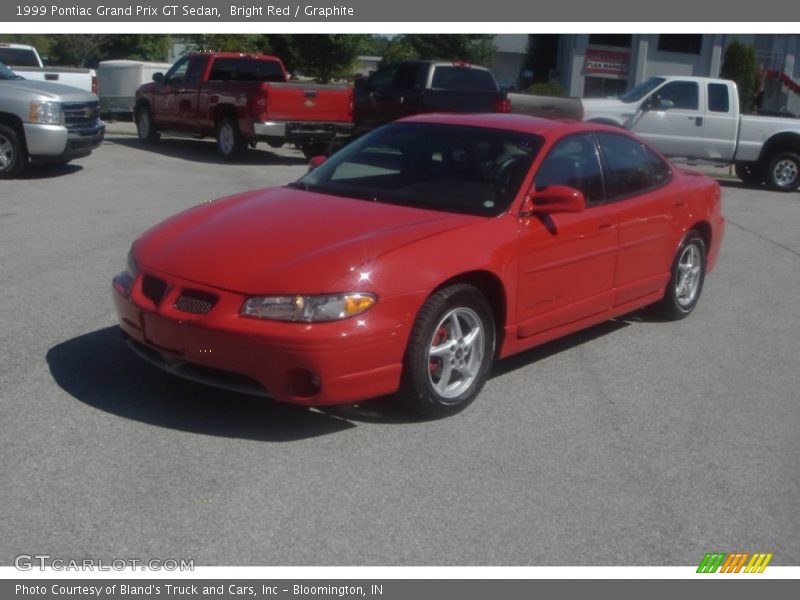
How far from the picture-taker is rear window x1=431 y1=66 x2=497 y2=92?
1858 centimetres

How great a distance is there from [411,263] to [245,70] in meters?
14.6

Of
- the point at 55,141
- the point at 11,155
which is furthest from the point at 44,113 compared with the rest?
the point at 11,155

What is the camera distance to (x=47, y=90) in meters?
14.2

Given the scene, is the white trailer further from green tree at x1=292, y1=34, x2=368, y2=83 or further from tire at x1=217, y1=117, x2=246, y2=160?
tire at x1=217, y1=117, x2=246, y2=160

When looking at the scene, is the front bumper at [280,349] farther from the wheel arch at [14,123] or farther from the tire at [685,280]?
the wheel arch at [14,123]

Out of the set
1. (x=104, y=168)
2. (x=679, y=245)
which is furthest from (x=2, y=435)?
(x=104, y=168)

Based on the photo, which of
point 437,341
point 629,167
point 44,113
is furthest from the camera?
point 44,113

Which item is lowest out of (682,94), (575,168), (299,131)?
(299,131)

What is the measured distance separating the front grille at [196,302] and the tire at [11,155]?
991 cm

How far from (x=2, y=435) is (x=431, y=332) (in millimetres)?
2141

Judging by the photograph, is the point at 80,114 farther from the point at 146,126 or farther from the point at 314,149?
the point at 146,126

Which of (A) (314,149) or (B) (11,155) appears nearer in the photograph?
(B) (11,155)

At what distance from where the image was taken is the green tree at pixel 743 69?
124 ft

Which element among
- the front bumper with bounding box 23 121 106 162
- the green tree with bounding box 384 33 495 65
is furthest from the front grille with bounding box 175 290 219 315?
the green tree with bounding box 384 33 495 65
